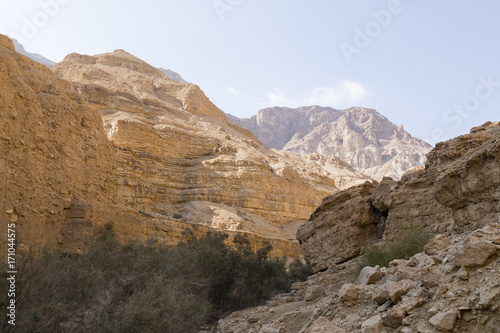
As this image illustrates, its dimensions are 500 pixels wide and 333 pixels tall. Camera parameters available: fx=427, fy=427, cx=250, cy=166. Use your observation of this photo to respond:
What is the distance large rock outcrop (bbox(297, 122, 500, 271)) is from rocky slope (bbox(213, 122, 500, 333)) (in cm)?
2

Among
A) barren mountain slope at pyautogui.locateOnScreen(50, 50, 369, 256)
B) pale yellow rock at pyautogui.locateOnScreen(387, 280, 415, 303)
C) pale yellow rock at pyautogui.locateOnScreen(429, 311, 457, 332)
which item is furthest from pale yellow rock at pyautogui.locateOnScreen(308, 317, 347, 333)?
barren mountain slope at pyautogui.locateOnScreen(50, 50, 369, 256)

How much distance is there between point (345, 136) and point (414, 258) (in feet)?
387

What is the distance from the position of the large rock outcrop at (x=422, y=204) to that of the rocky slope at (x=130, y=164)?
23.7 feet

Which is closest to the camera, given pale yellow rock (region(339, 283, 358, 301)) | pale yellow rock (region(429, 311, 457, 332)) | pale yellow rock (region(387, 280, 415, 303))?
pale yellow rock (region(429, 311, 457, 332))

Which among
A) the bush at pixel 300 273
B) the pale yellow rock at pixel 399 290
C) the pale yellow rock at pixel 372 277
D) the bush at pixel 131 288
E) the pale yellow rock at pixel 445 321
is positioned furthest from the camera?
the bush at pixel 300 273

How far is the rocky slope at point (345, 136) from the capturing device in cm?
10775

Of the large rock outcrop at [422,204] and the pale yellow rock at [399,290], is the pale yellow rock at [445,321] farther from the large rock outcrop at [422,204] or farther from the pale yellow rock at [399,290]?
the large rock outcrop at [422,204]

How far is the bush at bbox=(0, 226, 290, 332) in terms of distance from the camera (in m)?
6.86

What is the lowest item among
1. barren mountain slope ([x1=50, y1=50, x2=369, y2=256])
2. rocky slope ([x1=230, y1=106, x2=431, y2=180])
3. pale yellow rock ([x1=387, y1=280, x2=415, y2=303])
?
pale yellow rock ([x1=387, y1=280, x2=415, y2=303])

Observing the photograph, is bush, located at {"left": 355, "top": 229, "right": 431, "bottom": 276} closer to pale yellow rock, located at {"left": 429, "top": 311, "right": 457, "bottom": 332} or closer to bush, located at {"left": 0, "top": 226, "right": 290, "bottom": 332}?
bush, located at {"left": 0, "top": 226, "right": 290, "bottom": 332}

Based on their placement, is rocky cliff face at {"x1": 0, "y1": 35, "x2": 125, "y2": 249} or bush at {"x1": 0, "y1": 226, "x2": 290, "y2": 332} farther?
rocky cliff face at {"x1": 0, "y1": 35, "x2": 125, "y2": 249}

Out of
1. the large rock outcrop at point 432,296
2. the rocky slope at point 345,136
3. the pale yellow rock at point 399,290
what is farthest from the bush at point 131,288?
the rocky slope at point 345,136

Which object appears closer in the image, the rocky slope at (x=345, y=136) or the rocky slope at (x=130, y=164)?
the rocky slope at (x=130, y=164)

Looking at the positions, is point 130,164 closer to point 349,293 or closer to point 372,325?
point 349,293
